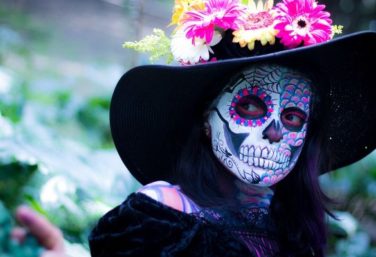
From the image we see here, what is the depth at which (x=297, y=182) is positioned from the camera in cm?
204

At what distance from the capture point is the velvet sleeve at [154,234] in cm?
167

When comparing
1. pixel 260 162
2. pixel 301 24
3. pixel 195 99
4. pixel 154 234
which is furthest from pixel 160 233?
pixel 301 24

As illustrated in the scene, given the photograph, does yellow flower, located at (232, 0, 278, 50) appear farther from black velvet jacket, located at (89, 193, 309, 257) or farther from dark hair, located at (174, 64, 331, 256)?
black velvet jacket, located at (89, 193, 309, 257)

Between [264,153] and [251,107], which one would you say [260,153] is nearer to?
[264,153]

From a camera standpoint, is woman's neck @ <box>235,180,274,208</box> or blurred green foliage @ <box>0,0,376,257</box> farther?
blurred green foliage @ <box>0,0,376,257</box>

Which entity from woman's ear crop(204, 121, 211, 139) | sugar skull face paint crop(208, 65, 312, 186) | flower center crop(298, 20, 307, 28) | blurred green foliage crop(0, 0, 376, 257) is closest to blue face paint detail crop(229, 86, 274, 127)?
sugar skull face paint crop(208, 65, 312, 186)

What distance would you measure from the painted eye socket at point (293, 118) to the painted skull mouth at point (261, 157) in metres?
0.09

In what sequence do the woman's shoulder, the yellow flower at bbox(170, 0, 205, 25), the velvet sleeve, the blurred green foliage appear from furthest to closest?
the blurred green foliage
the yellow flower at bbox(170, 0, 205, 25)
the woman's shoulder
the velvet sleeve

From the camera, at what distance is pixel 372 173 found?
4.11m

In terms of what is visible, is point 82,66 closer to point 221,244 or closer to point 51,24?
point 51,24

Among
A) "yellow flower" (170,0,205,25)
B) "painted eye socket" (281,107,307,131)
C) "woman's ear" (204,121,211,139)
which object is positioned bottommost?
"woman's ear" (204,121,211,139)

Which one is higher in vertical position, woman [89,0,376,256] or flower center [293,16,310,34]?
flower center [293,16,310,34]

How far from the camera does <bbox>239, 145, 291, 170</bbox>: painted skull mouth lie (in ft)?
5.91

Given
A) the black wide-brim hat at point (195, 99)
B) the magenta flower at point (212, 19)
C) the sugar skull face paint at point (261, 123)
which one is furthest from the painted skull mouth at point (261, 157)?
the magenta flower at point (212, 19)
